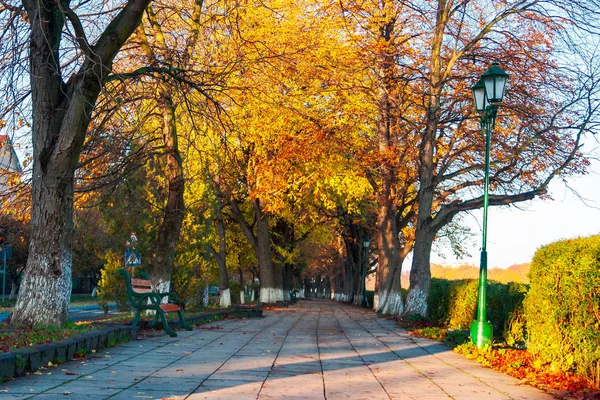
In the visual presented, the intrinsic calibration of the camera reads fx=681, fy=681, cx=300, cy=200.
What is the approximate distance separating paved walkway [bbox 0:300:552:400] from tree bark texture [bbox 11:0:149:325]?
1810 millimetres

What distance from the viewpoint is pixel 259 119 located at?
93.0 feet

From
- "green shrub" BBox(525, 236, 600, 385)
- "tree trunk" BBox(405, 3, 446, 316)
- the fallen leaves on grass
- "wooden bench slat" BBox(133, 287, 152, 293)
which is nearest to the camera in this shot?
the fallen leaves on grass

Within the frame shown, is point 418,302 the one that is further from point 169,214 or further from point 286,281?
point 286,281

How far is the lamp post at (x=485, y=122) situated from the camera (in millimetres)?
11906

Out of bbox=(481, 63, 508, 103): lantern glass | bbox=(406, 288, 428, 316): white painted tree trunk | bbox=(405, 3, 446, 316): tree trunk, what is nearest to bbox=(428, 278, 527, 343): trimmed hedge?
bbox=(406, 288, 428, 316): white painted tree trunk

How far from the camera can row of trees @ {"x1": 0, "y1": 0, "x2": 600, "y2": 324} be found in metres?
12.0

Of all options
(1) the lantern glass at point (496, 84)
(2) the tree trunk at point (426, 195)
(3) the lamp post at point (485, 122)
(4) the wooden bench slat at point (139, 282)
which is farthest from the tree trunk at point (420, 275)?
(4) the wooden bench slat at point (139, 282)

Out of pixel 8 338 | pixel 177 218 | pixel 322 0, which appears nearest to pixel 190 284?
pixel 177 218

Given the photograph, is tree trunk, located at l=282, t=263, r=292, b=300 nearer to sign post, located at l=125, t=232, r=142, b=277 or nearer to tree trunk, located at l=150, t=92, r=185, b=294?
sign post, located at l=125, t=232, r=142, b=277

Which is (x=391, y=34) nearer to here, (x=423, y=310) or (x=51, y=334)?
(x=423, y=310)

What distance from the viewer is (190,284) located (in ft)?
80.7

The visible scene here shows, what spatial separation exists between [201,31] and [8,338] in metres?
8.70

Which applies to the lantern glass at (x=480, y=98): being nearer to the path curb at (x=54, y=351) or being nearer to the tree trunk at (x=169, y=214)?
the path curb at (x=54, y=351)

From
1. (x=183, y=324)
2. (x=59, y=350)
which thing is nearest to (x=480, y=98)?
(x=183, y=324)
